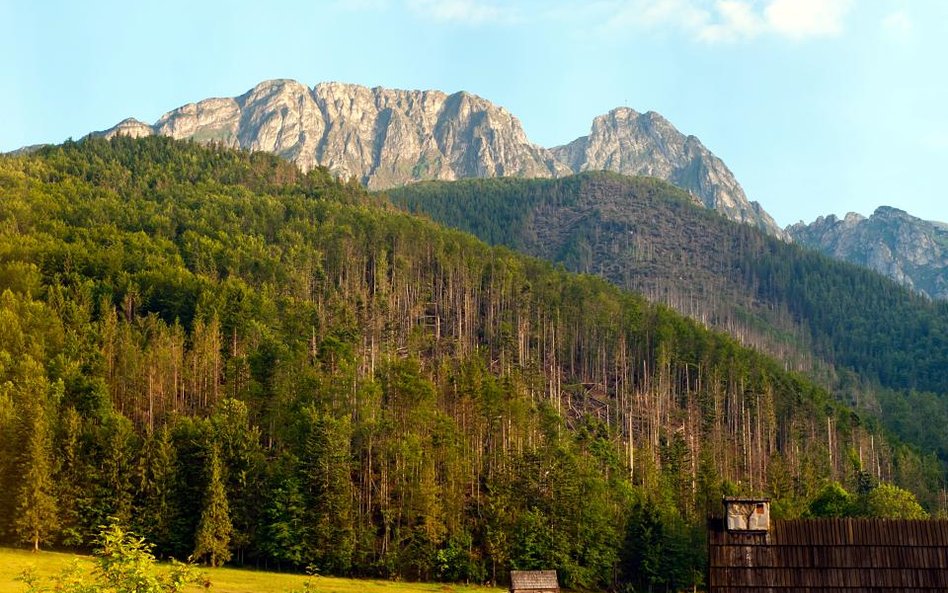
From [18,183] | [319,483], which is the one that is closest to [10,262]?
[18,183]

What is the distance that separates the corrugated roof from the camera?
84.2 metres

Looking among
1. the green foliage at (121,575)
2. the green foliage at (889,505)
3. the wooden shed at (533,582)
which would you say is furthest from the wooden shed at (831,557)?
the green foliage at (889,505)

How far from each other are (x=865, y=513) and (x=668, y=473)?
97.2 ft

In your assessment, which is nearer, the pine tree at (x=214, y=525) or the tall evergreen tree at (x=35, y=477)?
the tall evergreen tree at (x=35, y=477)

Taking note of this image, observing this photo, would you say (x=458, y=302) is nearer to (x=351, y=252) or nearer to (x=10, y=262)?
(x=351, y=252)

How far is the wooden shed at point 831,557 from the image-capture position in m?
32.9

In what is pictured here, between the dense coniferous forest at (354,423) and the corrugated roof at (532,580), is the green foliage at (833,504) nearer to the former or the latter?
the dense coniferous forest at (354,423)

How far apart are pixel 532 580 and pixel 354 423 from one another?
151ft

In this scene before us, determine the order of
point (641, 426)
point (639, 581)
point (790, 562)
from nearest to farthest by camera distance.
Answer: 1. point (790, 562)
2. point (639, 581)
3. point (641, 426)

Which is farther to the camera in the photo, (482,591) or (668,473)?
(668,473)

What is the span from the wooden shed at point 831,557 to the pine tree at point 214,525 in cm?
7558

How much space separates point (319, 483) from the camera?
106062 millimetres

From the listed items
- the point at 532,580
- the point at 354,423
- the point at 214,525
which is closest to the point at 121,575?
the point at 532,580

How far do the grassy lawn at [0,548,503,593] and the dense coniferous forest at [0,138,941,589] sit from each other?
16.2 ft
